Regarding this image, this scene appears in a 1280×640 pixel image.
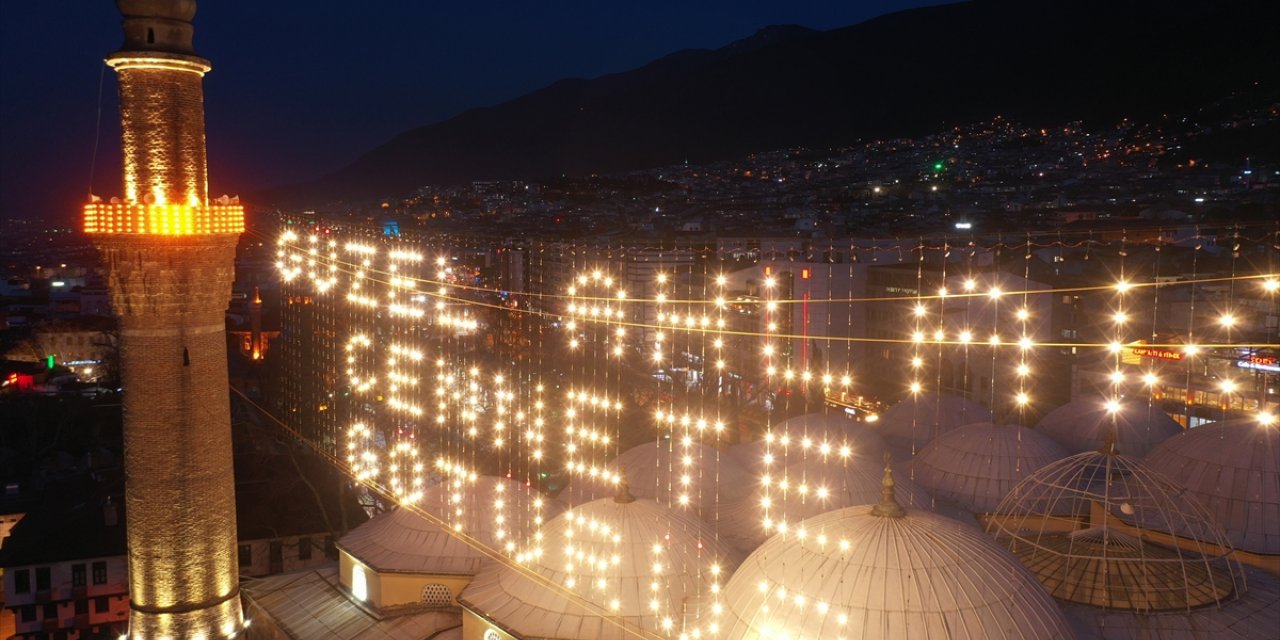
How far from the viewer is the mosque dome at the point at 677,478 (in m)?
16.5

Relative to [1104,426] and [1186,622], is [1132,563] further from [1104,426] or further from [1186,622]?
[1104,426]

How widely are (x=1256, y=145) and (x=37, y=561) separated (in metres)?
42.3

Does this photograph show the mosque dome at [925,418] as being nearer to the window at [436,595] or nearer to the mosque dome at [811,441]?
the mosque dome at [811,441]

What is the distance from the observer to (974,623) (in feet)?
27.6

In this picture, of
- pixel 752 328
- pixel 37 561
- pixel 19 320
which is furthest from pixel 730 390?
pixel 19 320

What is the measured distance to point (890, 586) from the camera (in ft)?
28.5

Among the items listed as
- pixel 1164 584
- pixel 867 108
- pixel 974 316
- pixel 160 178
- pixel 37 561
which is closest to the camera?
→ pixel 1164 584

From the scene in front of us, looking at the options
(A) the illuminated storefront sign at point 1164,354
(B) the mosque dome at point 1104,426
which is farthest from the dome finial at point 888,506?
(A) the illuminated storefront sign at point 1164,354

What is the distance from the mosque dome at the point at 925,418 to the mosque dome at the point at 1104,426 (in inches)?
64.5


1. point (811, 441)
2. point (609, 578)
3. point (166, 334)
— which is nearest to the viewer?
point (609, 578)

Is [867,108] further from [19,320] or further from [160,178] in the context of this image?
[160,178]

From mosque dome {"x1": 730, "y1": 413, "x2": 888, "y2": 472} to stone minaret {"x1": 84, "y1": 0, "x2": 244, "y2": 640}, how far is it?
32.8ft

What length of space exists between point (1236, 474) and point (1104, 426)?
551cm

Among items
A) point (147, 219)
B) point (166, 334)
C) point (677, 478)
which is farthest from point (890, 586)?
point (147, 219)
